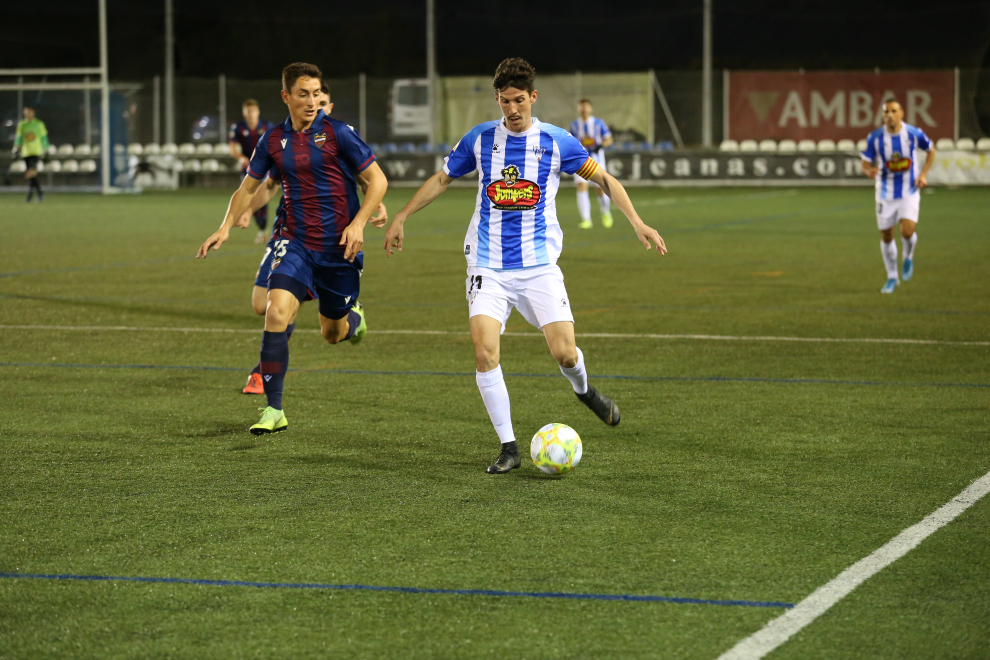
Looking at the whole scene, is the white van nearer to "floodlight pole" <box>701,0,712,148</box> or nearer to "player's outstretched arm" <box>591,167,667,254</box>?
"floodlight pole" <box>701,0,712,148</box>

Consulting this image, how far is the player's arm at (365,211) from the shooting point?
7094 mm

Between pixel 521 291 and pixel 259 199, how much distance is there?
2075mm

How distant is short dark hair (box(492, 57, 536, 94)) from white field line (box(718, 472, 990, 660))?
8.61 ft

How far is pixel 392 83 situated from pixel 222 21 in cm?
1750

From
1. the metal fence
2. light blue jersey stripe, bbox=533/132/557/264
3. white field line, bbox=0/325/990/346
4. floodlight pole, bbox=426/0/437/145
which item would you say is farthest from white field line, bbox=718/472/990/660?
floodlight pole, bbox=426/0/437/145

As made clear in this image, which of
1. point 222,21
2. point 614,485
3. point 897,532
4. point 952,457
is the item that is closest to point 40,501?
point 614,485

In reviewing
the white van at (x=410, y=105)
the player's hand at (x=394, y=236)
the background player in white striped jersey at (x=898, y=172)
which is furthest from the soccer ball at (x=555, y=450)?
the white van at (x=410, y=105)

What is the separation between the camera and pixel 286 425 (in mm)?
7121

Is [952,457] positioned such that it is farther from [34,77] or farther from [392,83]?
[392,83]

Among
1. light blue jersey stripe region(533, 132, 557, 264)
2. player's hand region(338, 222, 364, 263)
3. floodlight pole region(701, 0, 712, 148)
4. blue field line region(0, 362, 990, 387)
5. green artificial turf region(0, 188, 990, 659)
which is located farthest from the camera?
floodlight pole region(701, 0, 712, 148)

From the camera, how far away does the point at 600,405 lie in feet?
22.1

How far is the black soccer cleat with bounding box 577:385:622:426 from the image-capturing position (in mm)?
6699

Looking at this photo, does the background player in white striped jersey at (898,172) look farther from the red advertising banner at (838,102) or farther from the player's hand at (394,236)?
the red advertising banner at (838,102)

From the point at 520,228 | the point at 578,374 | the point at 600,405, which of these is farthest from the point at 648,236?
the point at 600,405
